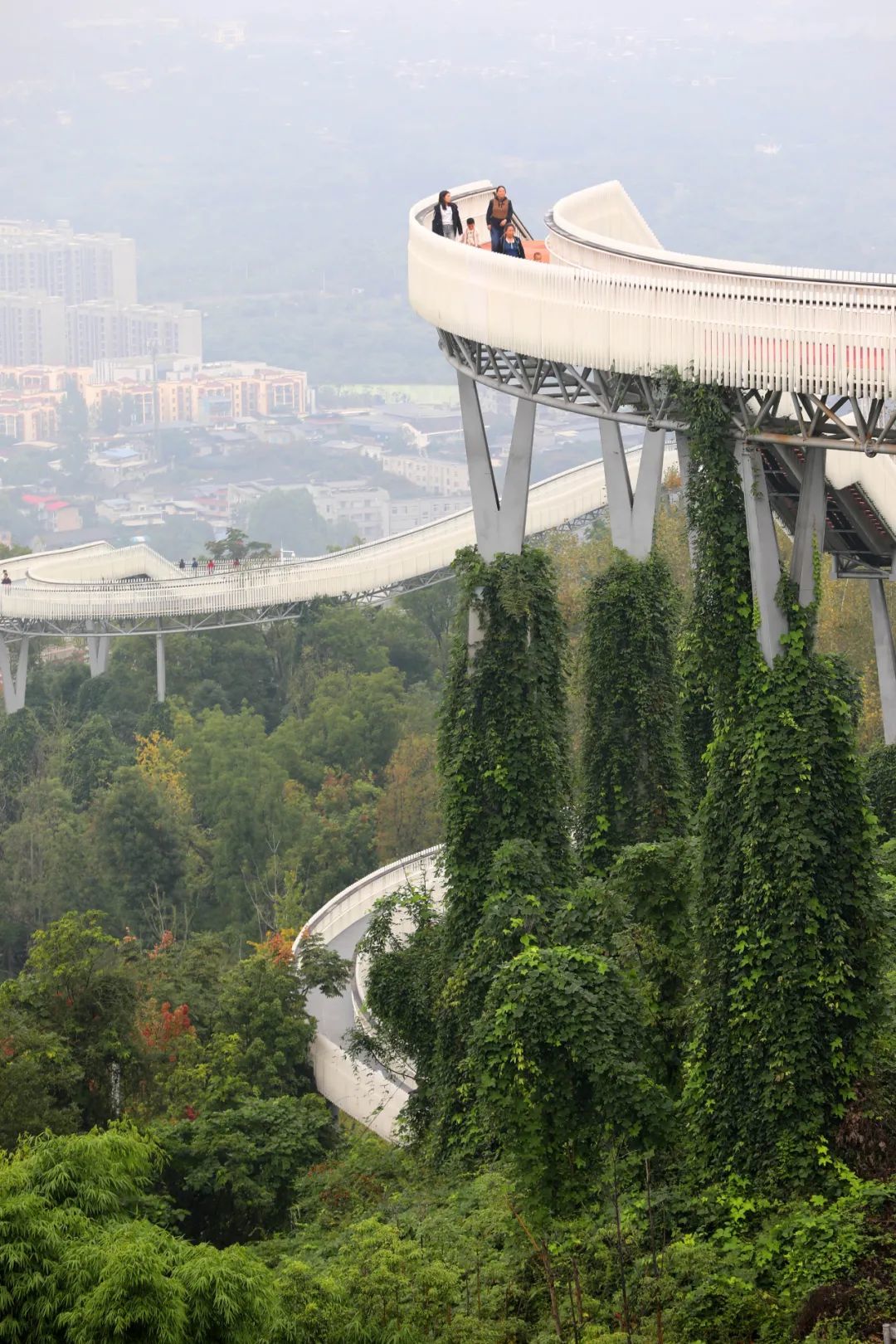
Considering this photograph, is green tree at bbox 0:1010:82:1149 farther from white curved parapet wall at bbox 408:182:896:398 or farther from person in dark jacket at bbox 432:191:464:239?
person in dark jacket at bbox 432:191:464:239

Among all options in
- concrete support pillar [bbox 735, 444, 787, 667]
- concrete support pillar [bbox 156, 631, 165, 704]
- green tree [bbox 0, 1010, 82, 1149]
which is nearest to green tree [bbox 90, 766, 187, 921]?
concrete support pillar [bbox 156, 631, 165, 704]

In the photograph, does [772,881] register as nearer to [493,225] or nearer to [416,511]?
[493,225]

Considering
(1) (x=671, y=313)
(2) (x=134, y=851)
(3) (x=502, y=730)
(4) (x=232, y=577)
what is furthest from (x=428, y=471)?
(1) (x=671, y=313)

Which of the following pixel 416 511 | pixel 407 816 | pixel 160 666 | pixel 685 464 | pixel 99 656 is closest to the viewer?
pixel 685 464

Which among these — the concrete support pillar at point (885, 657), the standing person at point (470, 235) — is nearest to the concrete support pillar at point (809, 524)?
the standing person at point (470, 235)

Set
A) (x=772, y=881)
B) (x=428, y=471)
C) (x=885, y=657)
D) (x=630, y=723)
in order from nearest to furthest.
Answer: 1. (x=772, y=881)
2. (x=630, y=723)
3. (x=885, y=657)
4. (x=428, y=471)
